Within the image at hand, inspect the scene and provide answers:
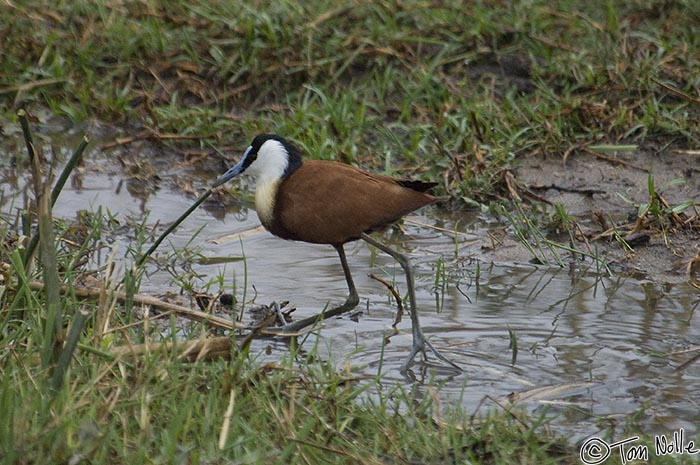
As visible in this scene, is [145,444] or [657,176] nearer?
[145,444]

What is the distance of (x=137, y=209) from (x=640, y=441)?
3497 millimetres

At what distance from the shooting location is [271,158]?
4.68 metres

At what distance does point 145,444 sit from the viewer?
310 centimetres

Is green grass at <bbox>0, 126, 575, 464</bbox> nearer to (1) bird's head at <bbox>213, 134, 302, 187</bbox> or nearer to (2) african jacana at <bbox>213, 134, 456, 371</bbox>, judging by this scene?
(2) african jacana at <bbox>213, 134, 456, 371</bbox>

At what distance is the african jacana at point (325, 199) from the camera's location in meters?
4.49

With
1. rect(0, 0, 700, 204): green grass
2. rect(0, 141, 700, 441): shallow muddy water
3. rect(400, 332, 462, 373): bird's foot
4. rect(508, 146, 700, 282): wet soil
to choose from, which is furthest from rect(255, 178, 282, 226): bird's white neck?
rect(0, 0, 700, 204): green grass

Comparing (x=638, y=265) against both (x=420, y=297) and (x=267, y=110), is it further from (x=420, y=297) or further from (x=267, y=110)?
(x=267, y=110)

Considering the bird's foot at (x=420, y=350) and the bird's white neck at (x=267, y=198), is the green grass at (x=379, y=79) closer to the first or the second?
the bird's white neck at (x=267, y=198)

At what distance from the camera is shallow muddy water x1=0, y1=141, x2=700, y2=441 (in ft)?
13.3

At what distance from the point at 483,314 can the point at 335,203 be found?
0.90 m

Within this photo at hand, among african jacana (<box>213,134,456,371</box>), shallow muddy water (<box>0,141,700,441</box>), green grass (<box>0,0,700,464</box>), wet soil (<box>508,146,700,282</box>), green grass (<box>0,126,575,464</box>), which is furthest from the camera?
green grass (<box>0,0,700,464</box>)

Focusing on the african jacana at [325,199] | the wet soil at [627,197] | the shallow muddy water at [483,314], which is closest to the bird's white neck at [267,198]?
the african jacana at [325,199]

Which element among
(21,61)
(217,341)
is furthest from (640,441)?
(21,61)

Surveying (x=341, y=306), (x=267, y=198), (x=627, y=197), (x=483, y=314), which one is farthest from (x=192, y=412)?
(x=627, y=197)
